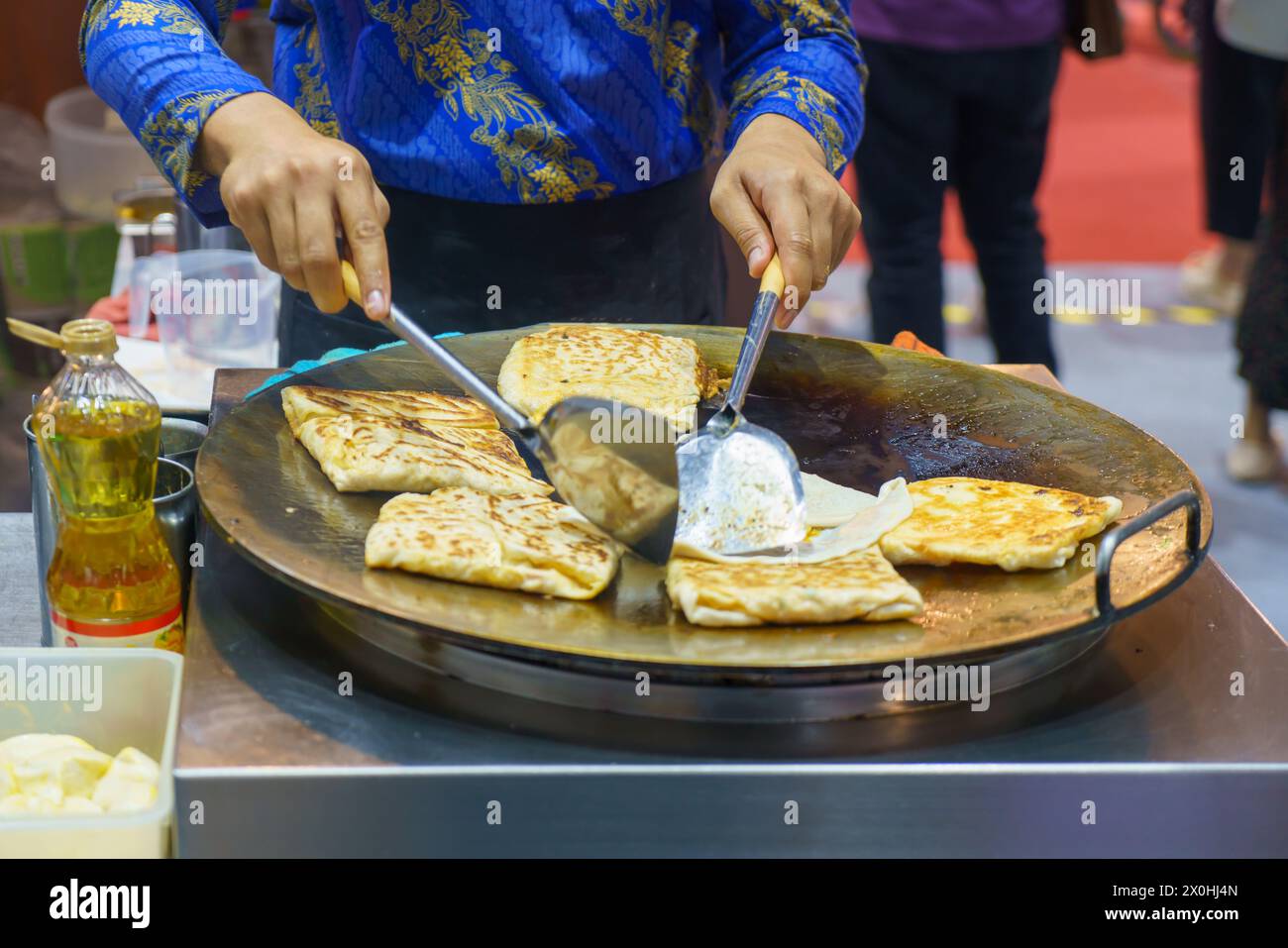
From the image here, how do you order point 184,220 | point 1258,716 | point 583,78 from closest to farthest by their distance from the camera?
point 1258,716 → point 583,78 → point 184,220

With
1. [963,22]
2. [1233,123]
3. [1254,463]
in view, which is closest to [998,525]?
[963,22]

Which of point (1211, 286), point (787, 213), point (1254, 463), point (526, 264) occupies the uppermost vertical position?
point (787, 213)

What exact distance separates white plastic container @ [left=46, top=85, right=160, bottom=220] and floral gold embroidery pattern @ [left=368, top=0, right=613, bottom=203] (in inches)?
70.0

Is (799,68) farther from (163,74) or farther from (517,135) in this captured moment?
(163,74)

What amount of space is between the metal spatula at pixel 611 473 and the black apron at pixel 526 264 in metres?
0.71

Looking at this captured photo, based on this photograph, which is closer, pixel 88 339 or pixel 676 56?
pixel 88 339

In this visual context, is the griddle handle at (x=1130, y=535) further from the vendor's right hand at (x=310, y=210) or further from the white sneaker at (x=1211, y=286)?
the white sneaker at (x=1211, y=286)

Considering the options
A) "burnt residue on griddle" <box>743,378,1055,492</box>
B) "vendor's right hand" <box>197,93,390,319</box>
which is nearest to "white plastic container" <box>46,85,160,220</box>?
"vendor's right hand" <box>197,93,390,319</box>

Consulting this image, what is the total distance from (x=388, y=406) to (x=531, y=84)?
583mm

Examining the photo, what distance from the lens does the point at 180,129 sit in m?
1.70
